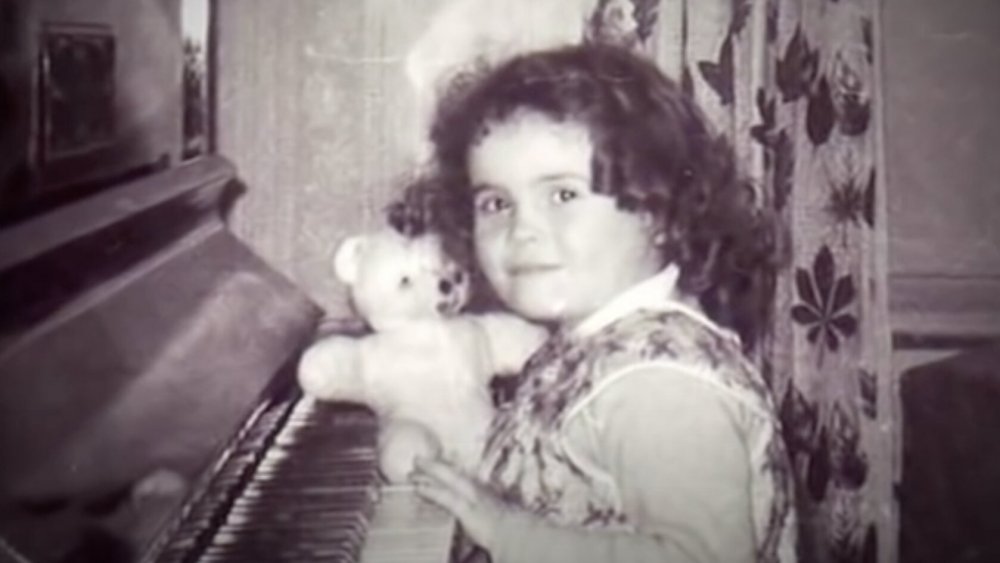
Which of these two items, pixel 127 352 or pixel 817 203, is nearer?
pixel 127 352

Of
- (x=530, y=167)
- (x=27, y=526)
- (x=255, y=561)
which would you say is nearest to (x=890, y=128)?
(x=530, y=167)

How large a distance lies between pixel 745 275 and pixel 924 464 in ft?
0.72

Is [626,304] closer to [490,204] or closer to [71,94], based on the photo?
[490,204]

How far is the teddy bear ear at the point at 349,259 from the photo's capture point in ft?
4.03

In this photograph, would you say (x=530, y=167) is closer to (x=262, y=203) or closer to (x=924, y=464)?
(x=262, y=203)

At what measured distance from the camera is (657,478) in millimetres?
1196

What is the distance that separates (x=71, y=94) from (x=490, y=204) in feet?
1.02

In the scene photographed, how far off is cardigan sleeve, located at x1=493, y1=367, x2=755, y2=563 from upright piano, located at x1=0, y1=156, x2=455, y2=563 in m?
0.08

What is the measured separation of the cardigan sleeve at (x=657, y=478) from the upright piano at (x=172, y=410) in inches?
3.3

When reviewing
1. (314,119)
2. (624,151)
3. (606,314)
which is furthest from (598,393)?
(314,119)

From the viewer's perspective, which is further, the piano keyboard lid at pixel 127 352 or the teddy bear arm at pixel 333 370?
the teddy bear arm at pixel 333 370

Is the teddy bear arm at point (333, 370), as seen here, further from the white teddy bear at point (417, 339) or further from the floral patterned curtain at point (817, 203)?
the floral patterned curtain at point (817, 203)

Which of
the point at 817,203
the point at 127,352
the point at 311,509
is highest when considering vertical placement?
the point at 817,203

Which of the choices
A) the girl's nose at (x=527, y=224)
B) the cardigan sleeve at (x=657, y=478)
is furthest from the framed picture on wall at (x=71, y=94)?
the cardigan sleeve at (x=657, y=478)
